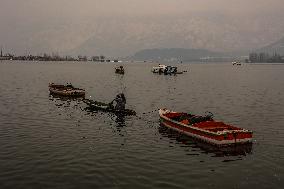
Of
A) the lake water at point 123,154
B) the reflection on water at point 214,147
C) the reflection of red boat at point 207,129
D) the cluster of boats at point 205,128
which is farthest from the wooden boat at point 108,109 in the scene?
the reflection on water at point 214,147

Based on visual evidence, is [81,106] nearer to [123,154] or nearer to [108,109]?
[108,109]

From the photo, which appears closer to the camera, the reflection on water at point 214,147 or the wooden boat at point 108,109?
the reflection on water at point 214,147

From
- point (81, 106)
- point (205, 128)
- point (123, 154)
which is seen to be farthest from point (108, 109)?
point (123, 154)

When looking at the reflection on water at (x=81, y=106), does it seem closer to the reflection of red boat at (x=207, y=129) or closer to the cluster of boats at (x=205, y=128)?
the cluster of boats at (x=205, y=128)

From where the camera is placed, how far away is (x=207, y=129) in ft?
109

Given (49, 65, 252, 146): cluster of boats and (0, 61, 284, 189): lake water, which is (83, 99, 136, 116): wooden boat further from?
(0, 61, 284, 189): lake water

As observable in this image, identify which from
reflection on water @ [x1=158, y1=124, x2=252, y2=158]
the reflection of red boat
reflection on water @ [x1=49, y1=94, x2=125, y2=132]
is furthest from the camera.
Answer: reflection on water @ [x1=49, y1=94, x2=125, y2=132]

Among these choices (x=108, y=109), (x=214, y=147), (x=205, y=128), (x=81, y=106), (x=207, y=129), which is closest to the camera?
(x=214, y=147)

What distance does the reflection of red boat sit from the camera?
3102cm

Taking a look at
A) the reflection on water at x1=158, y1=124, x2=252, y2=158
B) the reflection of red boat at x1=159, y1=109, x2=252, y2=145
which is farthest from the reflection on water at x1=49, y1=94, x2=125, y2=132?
the reflection on water at x1=158, y1=124, x2=252, y2=158

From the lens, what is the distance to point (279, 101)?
66.1 meters

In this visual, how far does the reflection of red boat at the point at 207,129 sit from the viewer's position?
31016 mm

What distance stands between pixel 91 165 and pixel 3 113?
2435 cm

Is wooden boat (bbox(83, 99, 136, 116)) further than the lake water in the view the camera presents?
Yes
